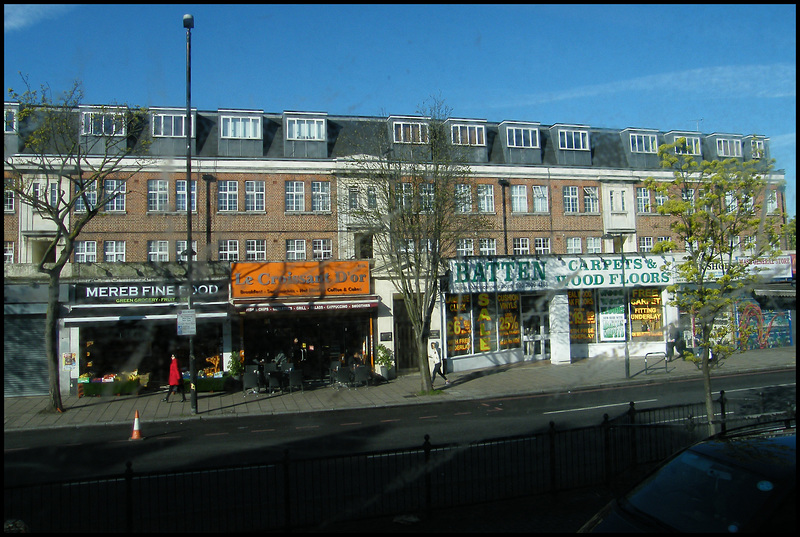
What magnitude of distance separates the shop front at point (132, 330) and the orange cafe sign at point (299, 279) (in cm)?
110

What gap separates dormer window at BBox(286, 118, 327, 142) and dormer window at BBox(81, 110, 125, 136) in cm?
880

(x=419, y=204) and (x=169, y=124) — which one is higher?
(x=169, y=124)

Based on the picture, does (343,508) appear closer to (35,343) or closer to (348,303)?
(348,303)

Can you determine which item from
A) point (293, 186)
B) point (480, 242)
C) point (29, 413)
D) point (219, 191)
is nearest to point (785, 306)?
point (480, 242)

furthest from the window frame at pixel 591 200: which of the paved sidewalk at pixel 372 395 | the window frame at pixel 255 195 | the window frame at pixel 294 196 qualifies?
the window frame at pixel 255 195

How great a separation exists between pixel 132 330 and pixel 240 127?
1014 cm

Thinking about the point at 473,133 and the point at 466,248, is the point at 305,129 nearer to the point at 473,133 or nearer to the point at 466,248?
the point at 473,133

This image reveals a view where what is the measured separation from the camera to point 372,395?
19.1 m

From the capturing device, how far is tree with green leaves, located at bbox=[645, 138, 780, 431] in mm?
9391

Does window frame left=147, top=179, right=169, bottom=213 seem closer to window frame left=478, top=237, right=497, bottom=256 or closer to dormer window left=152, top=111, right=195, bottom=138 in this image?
dormer window left=152, top=111, right=195, bottom=138

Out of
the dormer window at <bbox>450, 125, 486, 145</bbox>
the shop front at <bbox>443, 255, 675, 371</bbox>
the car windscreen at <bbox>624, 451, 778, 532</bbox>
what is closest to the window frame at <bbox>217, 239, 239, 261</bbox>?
the shop front at <bbox>443, 255, 675, 371</bbox>

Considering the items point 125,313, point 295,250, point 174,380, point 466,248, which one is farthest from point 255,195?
point 466,248

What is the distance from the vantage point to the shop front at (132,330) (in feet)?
65.4

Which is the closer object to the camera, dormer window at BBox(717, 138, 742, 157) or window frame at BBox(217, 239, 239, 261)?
dormer window at BBox(717, 138, 742, 157)
